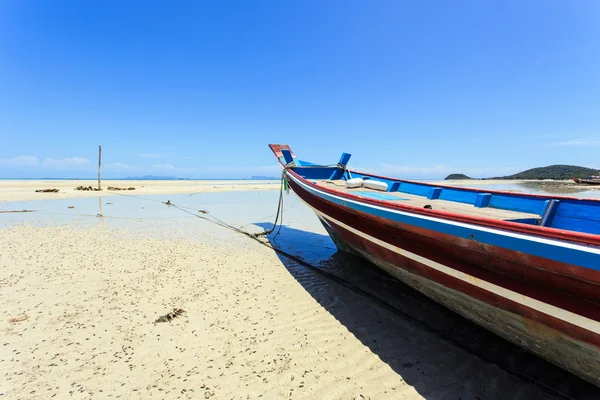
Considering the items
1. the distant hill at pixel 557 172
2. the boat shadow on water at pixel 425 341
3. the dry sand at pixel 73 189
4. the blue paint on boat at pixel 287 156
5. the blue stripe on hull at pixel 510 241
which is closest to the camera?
the blue stripe on hull at pixel 510 241

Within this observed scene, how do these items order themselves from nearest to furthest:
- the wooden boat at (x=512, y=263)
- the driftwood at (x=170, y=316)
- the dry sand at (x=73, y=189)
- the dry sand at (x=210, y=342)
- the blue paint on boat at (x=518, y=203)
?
the wooden boat at (x=512, y=263) < the dry sand at (x=210, y=342) < the driftwood at (x=170, y=316) < the blue paint on boat at (x=518, y=203) < the dry sand at (x=73, y=189)

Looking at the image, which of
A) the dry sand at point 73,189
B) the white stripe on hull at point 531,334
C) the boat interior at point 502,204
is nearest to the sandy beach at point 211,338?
the white stripe on hull at point 531,334

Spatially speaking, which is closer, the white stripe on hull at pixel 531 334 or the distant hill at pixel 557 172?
the white stripe on hull at pixel 531 334

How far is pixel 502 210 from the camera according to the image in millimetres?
4621

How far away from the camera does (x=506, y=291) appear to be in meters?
2.49

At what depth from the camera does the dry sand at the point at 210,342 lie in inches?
105

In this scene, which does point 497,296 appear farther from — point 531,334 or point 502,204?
point 502,204

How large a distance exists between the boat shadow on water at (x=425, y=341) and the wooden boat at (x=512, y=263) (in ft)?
1.34

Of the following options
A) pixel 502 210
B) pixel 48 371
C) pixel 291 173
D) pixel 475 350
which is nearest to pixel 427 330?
pixel 475 350

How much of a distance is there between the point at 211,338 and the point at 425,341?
2.74 meters

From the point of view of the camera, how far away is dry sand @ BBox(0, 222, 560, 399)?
2666 mm

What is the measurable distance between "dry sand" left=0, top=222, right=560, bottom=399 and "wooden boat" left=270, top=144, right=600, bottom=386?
2.17 feet

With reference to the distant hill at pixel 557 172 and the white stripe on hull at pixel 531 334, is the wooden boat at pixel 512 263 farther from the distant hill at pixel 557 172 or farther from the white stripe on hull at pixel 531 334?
the distant hill at pixel 557 172

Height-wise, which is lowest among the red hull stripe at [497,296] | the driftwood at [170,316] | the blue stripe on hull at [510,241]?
the driftwood at [170,316]
